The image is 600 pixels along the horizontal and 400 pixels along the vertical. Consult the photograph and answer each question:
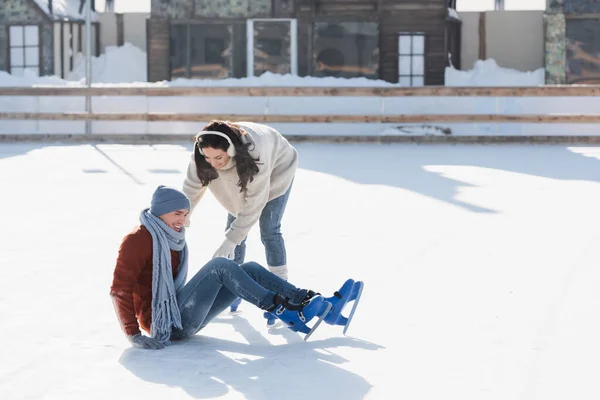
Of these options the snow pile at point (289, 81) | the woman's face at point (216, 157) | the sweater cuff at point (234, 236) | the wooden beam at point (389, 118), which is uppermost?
the snow pile at point (289, 81)

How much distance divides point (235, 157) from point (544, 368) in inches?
70.9

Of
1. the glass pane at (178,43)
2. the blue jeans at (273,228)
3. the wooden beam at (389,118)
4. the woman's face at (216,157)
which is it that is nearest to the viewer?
the woman's face at (216,157)

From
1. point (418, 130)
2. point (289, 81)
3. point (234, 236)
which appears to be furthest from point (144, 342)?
point (289, 81)

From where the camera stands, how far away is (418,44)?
27.4 meters

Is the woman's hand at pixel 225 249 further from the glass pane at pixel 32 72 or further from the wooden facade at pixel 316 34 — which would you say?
the glass pane at pixel 32 72

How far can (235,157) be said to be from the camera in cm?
581

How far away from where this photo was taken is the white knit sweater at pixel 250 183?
588 centimetres

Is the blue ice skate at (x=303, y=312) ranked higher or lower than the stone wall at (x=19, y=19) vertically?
lower

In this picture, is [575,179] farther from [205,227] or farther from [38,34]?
[38,34]

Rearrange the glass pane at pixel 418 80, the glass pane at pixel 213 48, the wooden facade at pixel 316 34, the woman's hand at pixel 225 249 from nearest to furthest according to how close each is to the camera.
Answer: the woman's hand at pixel 225 249 → the wooden facade at pixel 316 34 → the glass pane at pixel 418 80 → the glass pane at pixel 213 48

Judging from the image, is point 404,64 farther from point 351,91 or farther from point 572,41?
point 351,91

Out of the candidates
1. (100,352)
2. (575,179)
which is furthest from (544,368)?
(575,179)

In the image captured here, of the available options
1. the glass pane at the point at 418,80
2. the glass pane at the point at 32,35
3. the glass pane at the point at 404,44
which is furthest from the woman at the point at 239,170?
the glass pane at the point at 32,35

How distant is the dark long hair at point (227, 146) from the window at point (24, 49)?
82.9 ft
